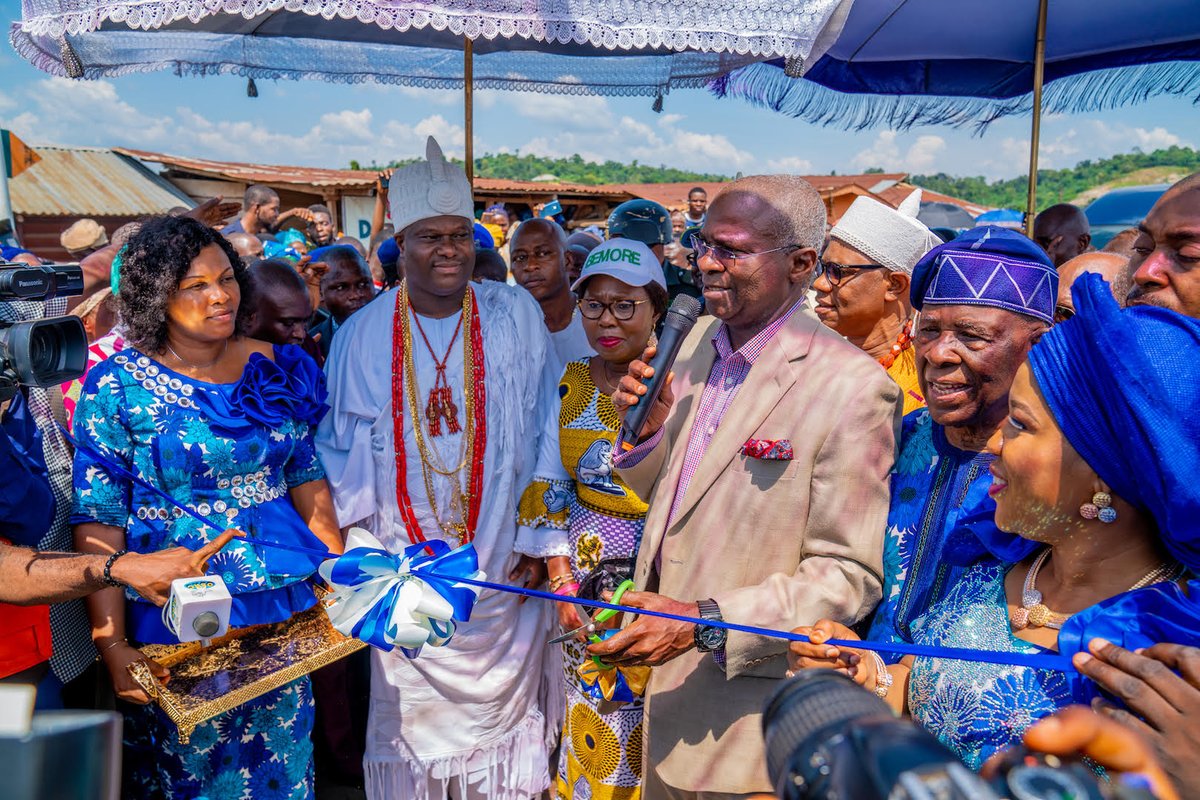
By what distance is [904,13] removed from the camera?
4387 millimetres

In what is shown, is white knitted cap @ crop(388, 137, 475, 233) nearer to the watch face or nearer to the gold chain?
the gold chain

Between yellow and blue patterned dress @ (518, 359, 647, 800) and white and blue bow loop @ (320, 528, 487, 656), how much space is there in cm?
63

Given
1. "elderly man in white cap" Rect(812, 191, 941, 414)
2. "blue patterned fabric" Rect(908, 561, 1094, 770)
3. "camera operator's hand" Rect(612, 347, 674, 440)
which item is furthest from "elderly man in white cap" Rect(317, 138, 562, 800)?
"blue patterned fabric" Rect(908, 561, 1094, 770)

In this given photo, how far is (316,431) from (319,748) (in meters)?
1.79

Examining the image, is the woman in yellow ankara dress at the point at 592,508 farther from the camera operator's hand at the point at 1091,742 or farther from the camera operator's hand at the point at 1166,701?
the camera operator's hand at the point at 1091,742

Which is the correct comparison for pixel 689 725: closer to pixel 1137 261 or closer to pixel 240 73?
pixel 1137 261

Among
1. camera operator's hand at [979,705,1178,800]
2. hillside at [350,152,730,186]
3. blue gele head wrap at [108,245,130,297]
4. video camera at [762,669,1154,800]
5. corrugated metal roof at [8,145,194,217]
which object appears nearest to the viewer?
video camera at [762,669,1154,800]

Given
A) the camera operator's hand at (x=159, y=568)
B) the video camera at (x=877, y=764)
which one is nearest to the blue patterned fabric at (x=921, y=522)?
the video camera at (x=877, y=764)

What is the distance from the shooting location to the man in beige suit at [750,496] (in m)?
2.16

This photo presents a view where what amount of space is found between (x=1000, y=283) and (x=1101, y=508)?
2.61ft

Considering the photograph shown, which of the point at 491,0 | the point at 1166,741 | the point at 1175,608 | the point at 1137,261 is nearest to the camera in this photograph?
the point at 1166,741

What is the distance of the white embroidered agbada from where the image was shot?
131 inches

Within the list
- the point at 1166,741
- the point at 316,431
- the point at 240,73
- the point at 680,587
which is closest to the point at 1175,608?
the point at 1166,741

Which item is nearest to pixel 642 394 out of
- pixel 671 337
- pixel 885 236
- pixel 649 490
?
pixel 671 337
